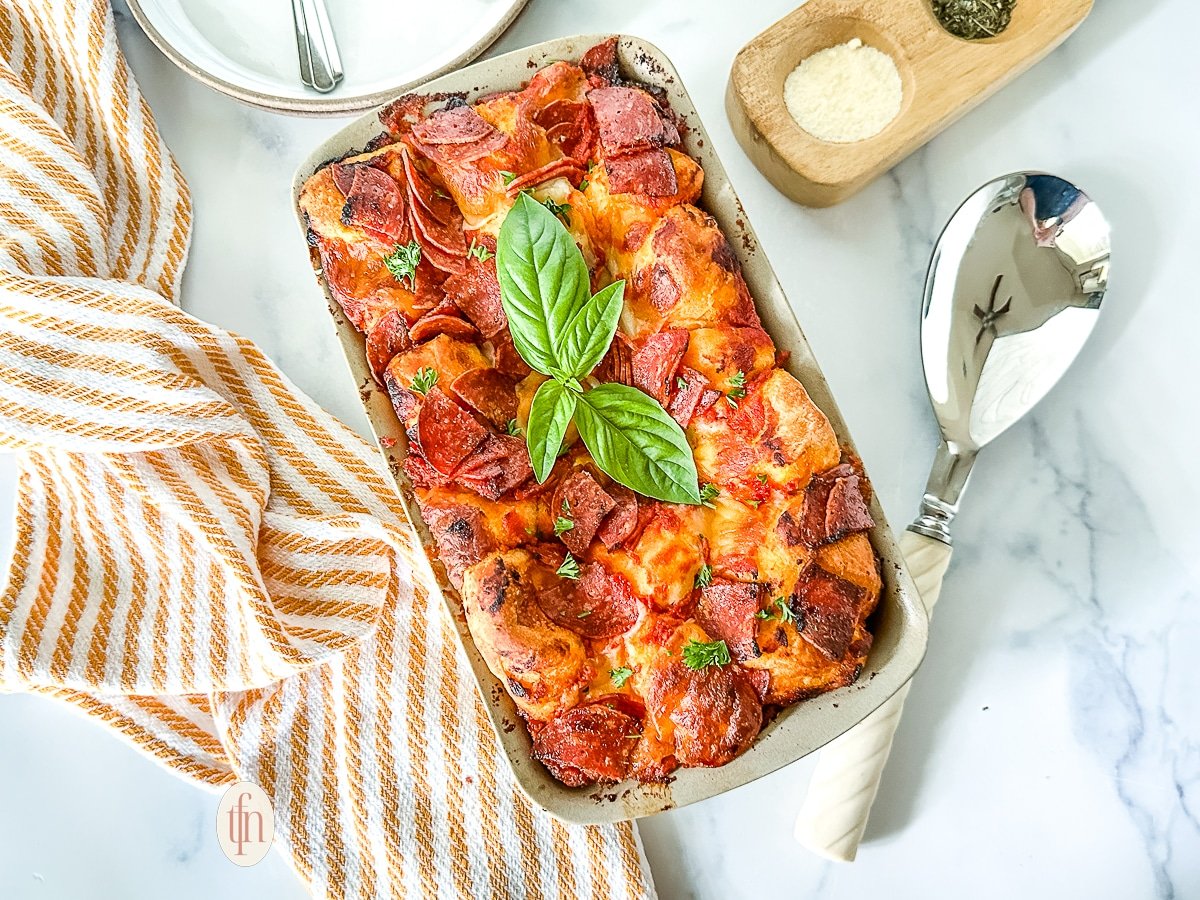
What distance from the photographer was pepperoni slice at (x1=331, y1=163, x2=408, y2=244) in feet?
5.75

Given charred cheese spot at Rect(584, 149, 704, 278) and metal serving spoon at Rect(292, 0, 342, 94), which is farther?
metal serving spoon at Rect(292, 0, 342, 94)

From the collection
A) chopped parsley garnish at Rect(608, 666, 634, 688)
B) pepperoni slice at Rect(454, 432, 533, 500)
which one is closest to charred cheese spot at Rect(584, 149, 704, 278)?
pepperoni slice at Rect(454, 432, 533, 500)

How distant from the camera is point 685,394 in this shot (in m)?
1.71

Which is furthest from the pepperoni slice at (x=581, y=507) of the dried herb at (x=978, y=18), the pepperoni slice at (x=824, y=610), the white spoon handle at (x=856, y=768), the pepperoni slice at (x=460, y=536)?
the dried herb at (x=978, y=18)

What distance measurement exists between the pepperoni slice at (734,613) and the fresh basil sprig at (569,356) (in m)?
0.17

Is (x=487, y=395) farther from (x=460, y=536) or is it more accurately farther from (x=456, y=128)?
(x=456, y=128)

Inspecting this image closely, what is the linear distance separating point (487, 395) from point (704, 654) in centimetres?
59

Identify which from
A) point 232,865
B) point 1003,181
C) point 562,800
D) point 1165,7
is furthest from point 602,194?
point 232,865

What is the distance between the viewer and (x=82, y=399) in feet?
6.33

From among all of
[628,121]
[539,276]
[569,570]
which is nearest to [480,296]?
[539,276]

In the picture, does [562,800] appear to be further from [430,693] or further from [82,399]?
[82,399]

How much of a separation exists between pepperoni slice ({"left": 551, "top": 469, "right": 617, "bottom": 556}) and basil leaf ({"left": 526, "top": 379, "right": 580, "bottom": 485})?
8cm

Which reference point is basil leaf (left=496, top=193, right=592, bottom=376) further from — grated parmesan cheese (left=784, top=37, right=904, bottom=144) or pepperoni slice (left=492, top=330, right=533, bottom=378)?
grated parmesan cheese (left=784, top=37, right=904, bottom=144)

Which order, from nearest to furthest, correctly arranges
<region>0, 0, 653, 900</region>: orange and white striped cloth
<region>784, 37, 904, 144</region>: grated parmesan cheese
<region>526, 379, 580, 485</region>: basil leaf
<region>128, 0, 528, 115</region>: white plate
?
<region>526, 379, 580, 485</region>: basil leaf
<region>0, 0, 653, 900</region>: orange and white striped cloth
<region>784, 37, 904, 144</region>: grated parmesan cheese
<region>128, 0, 528, 115</region>: white plate
